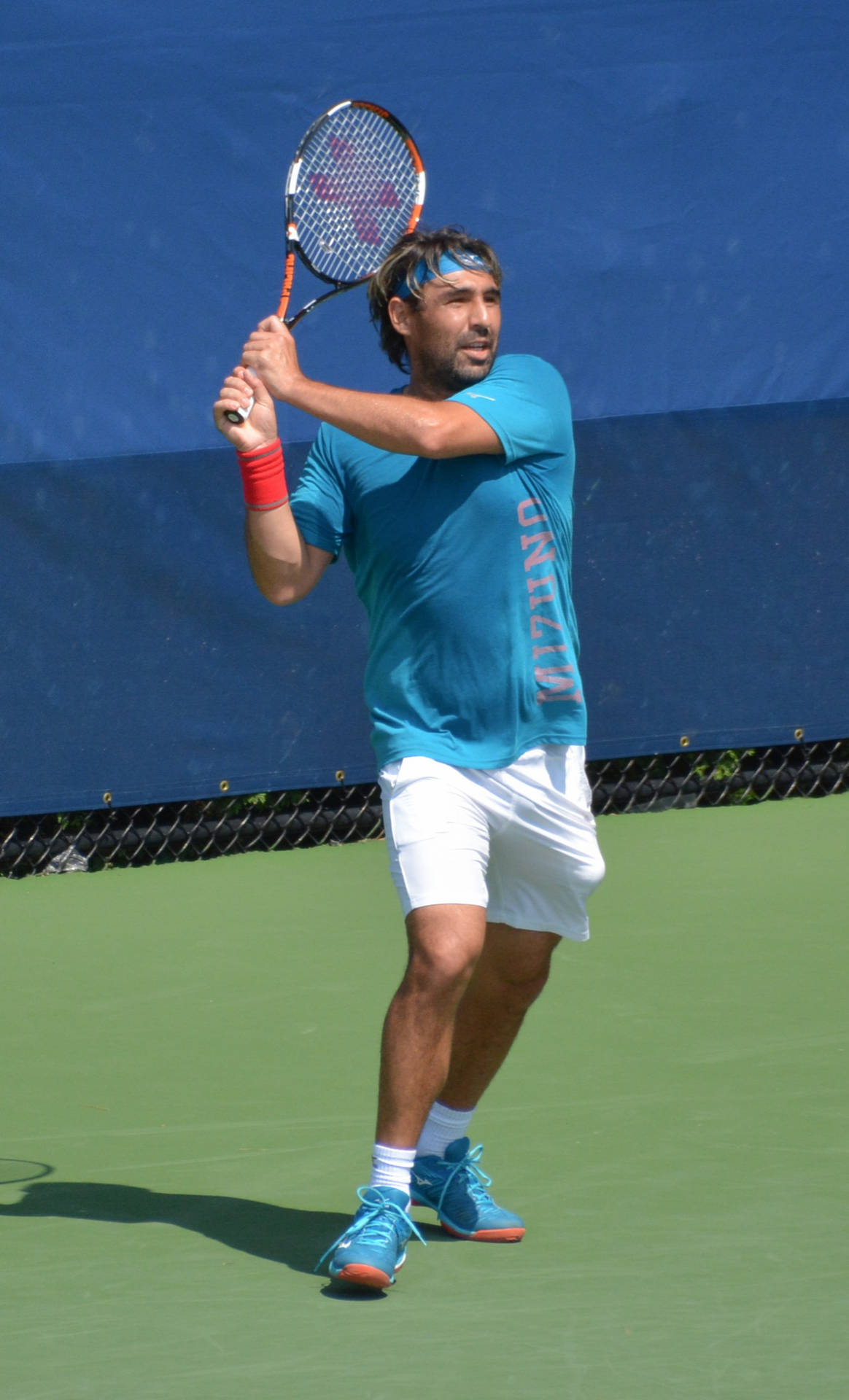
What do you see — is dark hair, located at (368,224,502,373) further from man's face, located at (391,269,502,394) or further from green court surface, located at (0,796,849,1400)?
green court surface, located at (0,796,849,1400)

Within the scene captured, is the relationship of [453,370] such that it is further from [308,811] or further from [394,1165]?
[308,811]

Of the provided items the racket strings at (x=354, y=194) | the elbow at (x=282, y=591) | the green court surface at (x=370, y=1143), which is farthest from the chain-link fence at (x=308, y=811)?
the elbow at (x=282, y=591)

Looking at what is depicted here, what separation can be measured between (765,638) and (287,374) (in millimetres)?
3535

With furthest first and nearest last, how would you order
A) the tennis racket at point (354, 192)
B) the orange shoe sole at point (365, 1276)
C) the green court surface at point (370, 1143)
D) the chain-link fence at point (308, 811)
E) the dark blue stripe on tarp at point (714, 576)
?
the dark blue stripe on tarp at point (714, 576)
the chain-link fence at point (308, 811)
the tennis racket at point (354, 192)
the orange shoe sole at point (365, 1276)
the green court surface at point (370, 1143)

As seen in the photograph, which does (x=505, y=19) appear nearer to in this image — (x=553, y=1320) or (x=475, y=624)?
(x=475, y=624)

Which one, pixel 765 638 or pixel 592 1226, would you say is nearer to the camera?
pixel 592 1226

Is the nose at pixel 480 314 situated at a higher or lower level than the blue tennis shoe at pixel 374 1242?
higher

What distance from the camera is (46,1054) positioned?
4270 mm

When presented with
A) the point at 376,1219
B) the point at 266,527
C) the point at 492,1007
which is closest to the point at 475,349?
the point at 266,527

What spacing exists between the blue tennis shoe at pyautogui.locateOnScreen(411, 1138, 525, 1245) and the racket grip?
46.9 inches

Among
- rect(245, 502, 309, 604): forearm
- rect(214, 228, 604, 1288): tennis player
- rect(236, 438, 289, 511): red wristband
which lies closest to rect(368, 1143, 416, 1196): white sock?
rect(214, 228, 604, 1288): tennis player

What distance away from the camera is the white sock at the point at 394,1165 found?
9.71 ft

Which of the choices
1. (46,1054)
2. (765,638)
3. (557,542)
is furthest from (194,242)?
(557,542)

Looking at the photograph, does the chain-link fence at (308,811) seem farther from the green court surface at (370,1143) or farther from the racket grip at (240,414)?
the racket grip at (240,414)
